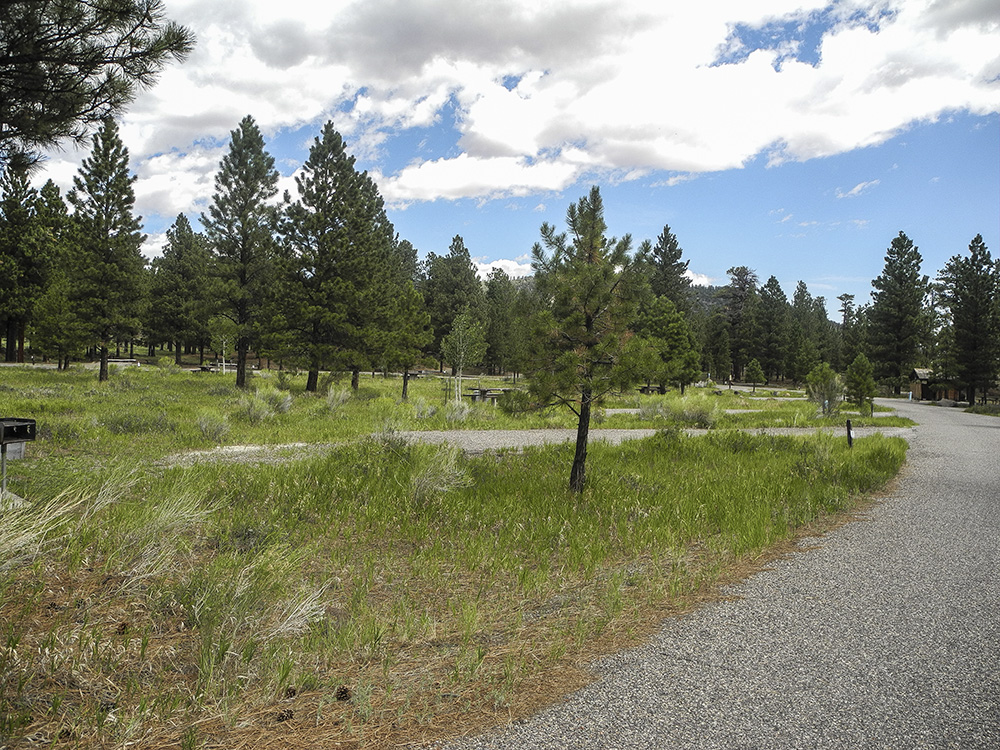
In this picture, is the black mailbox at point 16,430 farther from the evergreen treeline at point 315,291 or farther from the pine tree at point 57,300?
the pine tree at point 57,300

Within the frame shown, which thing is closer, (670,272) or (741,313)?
(670,272)

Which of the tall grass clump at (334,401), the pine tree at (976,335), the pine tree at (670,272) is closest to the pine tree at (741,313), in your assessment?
the pine tree at (670,272)

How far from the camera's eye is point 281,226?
2542 cm

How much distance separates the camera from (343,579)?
4.43 metres

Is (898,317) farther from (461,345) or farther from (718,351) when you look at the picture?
(461,345)

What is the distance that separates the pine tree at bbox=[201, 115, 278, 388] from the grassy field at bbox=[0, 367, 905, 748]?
18.6m

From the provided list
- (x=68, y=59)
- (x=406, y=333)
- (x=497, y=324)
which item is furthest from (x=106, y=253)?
(x=497, y=324)

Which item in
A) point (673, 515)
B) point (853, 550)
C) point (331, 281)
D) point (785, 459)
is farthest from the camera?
point (331, 281)

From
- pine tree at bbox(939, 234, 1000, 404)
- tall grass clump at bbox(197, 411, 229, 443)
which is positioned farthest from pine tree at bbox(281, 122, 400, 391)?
pine tree at bbox(939, 234, 1000, 404)

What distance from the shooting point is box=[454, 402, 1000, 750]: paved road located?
257 centimetres

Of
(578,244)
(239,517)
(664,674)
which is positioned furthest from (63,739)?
(578,244)

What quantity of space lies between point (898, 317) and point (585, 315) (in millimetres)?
54004

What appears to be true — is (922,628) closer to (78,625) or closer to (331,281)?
(78,625)

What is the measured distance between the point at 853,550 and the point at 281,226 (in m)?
25.4
